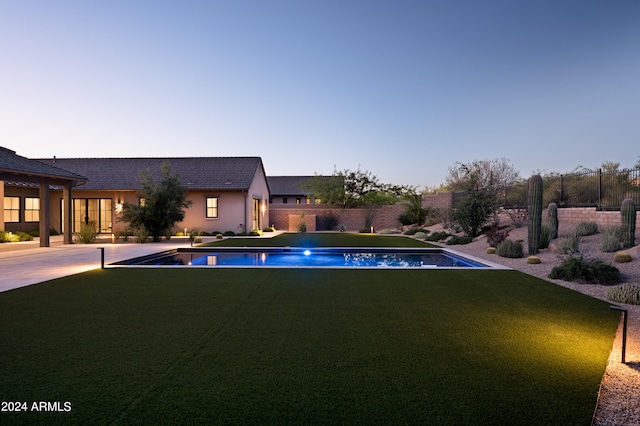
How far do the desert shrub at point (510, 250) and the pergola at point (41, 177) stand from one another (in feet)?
58.1

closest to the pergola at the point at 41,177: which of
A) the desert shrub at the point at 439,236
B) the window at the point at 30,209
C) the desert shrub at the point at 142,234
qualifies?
the desert shrub at the point at 142,234

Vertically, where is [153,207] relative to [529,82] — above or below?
below

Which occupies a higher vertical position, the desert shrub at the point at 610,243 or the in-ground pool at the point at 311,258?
the desert shrub at the point at 610,243

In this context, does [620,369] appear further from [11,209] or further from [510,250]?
[11,209]

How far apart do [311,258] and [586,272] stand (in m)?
8.19

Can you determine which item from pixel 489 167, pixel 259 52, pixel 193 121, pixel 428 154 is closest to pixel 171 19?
pixel 259 52

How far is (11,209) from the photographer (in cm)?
1906

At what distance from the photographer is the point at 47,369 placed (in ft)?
11.3

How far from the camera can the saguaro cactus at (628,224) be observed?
1067 cm

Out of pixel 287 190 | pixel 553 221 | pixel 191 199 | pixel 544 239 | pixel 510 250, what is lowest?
pixel 510 250

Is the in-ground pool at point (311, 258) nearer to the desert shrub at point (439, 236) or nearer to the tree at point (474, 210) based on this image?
the tree at point (474, 210)

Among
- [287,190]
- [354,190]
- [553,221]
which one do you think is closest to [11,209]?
[354,190]

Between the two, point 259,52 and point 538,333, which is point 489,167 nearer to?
point 259,52

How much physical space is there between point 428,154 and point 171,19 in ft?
66.5
